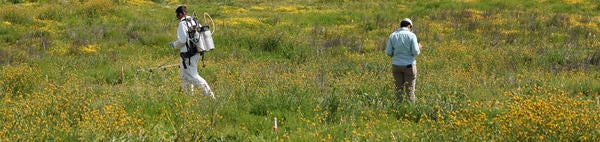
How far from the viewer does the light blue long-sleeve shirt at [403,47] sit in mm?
7953

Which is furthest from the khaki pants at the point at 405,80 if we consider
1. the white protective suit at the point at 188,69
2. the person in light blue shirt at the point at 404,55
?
the white protective suit at the point at 188,69

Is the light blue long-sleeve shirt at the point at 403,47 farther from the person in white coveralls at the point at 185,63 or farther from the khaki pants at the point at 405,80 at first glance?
the person in white coveralls at the point at 185,63

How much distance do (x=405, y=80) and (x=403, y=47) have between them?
18.8 inches

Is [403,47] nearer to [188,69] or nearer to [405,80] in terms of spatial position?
[405,80]

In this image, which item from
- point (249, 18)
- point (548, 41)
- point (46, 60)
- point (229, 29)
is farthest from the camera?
point (249, 18)

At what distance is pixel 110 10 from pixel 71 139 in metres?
15.4

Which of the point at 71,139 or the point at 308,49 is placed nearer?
the point at 71,139

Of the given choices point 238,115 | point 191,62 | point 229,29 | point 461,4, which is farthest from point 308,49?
point 461,4

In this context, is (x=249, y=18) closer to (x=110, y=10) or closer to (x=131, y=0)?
(x=110, y=10)

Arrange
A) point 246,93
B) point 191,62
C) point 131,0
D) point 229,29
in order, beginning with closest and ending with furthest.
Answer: point 246,93
point 191,62
point 229,29
point 131,0

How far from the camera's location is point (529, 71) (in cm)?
1138

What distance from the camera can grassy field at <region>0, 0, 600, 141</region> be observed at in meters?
5.68

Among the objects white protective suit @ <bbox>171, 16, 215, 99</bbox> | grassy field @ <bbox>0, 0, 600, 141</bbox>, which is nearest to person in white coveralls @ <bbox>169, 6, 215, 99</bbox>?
white protective suit @ <bbox>171, 16, 215, 99</bbox>

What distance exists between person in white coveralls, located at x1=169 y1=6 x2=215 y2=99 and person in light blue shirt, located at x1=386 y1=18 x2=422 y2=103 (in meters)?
2.48
